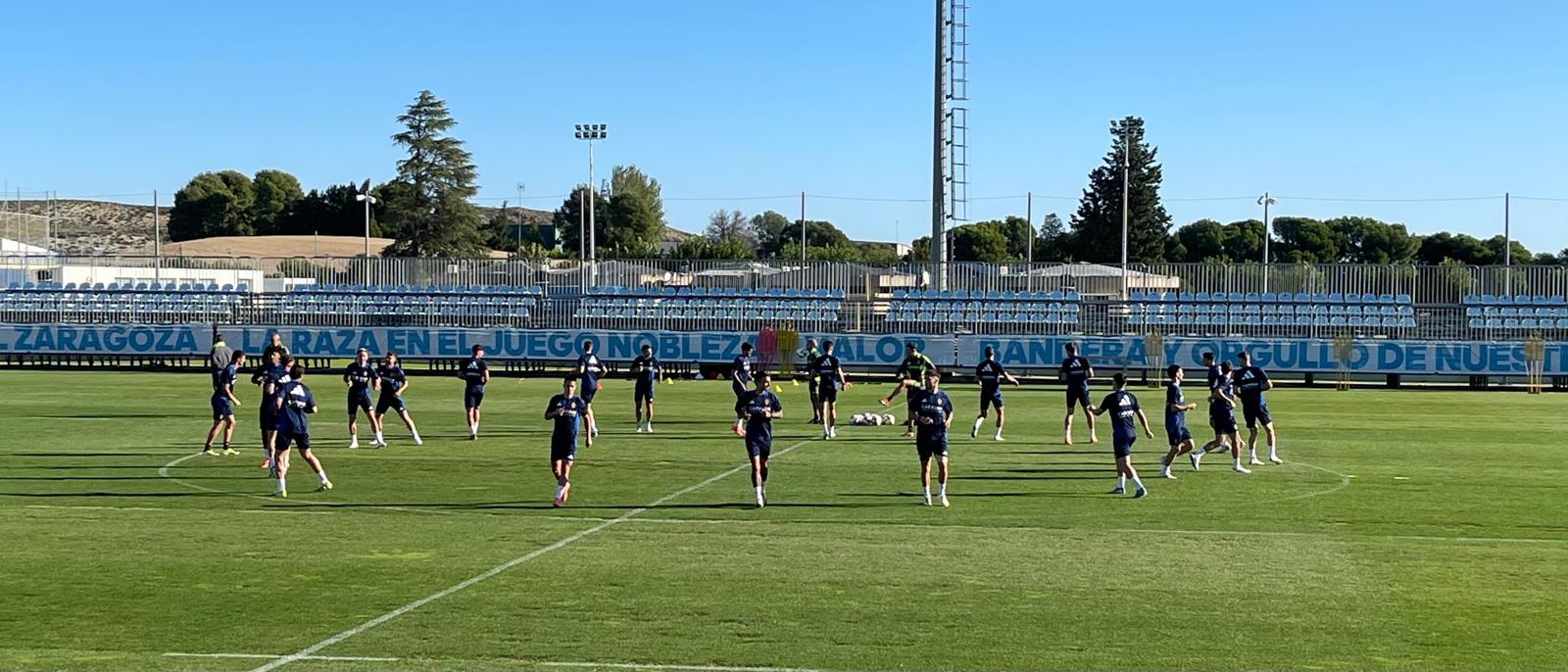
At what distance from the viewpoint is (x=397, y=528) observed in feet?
59.0

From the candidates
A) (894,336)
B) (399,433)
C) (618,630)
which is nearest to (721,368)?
(894,336)

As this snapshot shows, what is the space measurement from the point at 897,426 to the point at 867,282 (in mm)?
26727

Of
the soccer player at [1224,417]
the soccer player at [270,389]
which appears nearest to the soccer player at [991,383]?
the soccer player at [1224,417]

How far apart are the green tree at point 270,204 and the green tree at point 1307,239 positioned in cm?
10344

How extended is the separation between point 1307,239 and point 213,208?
114 m

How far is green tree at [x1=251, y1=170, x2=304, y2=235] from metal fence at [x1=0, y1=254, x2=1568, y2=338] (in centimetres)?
11184

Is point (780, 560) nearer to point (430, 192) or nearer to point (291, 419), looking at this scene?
point (291, 419)

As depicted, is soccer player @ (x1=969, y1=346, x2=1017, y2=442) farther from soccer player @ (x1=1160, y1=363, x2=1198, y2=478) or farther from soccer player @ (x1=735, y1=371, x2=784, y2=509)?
soccer player @ (x1=735, y1=371, x2=784, y2=509)

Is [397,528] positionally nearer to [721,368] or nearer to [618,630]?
[618,630]

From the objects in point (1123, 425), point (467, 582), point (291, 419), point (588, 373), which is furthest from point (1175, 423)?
point (291, 419)

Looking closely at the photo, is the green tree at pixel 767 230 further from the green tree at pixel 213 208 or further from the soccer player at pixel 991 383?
the soccer player at pixel 991 383

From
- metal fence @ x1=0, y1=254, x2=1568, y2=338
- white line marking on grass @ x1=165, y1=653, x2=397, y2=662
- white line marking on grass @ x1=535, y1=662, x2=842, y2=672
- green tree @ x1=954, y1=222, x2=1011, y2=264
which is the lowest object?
white line marking on grass @ x1=535, y1=662, x2=842, y2=672

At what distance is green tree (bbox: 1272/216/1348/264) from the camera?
474 ft

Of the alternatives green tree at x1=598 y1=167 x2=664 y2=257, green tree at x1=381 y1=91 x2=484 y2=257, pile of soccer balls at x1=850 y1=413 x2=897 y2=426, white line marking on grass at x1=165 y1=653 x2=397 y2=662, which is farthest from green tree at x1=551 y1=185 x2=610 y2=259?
white line marking on grass at x1=165 y1=653 x2=397 y2=662
